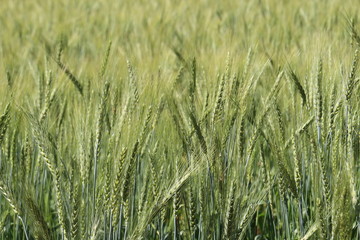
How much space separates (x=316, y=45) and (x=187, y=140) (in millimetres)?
523

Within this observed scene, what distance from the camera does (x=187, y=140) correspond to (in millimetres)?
1889

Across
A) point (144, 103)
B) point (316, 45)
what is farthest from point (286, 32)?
point (144, 103)

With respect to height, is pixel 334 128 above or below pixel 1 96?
below

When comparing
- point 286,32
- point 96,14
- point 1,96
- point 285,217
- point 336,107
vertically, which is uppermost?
point 96,14

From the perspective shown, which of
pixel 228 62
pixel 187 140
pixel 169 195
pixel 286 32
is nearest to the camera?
pixel 169 195

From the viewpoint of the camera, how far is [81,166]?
68.0 inches

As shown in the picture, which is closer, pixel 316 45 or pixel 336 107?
pixel 336 107

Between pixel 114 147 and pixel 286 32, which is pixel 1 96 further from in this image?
pixel 286 32

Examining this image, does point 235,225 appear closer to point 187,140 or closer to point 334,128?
point 187,140

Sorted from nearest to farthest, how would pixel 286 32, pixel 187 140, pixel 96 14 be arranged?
pixel 187 140 → pixel 286 32 → pixel 96 14

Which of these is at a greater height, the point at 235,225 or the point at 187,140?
the point at 187,140

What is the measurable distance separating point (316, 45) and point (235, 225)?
0.64m

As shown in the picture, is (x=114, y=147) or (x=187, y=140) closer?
(x=114, y=147)

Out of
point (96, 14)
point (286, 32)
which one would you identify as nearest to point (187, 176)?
point (286, 32)
